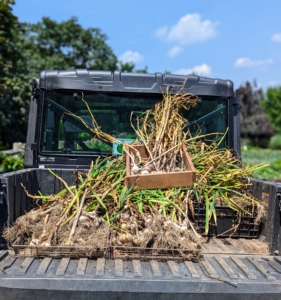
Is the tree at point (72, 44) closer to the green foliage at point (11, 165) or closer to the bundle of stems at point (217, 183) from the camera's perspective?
the green foliage at point (11, 165)

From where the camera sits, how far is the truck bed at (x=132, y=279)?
282 centimetres

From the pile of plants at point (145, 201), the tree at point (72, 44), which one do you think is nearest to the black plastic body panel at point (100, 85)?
the pile of plants at point (145, 201)

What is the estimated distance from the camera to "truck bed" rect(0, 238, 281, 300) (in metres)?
2.82

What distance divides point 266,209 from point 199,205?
0.55m

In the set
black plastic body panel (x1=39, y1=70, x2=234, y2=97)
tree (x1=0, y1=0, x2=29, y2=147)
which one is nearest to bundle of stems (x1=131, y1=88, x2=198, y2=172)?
black plastic body panel (x1=39, y1=70, x2=234, y2=97)

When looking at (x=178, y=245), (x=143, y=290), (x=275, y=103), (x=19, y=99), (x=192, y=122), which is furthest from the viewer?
(x=275, y=103)

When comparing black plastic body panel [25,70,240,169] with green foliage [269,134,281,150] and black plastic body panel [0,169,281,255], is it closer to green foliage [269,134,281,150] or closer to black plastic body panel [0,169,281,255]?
black plastic body panel [0,169,281,255]

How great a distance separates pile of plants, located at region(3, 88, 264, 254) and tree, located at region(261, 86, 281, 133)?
77.0m

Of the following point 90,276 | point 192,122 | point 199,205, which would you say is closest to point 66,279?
point 90,276

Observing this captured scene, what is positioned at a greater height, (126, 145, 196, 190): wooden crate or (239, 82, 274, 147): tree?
(239, 82, 274, 147): tree

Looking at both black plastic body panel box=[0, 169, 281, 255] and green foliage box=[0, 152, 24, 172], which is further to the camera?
green foliage box=[0, 152, 24, 172]

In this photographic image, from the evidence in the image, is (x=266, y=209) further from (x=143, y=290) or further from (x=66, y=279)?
(x=66, y=279)

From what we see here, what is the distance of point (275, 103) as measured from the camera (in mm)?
80062

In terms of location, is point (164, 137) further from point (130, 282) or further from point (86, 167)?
point (130, 282)
